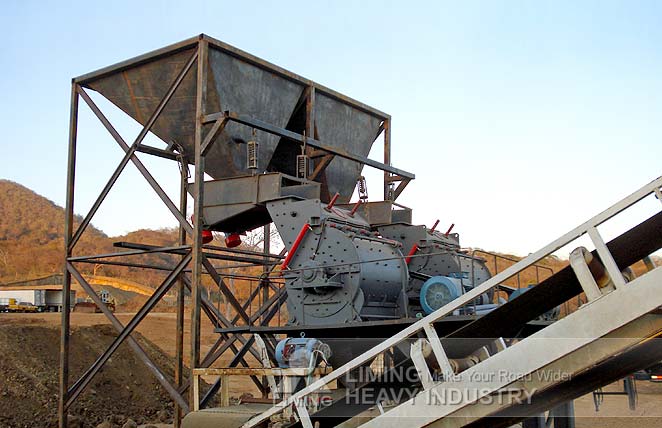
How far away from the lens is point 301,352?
8.65m

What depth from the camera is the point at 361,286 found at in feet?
34.6

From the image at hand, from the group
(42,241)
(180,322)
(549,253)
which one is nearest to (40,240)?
(42,241)

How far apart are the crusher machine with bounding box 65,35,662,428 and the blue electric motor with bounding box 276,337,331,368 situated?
0.02 meters

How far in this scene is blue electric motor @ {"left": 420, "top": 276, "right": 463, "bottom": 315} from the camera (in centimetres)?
1042

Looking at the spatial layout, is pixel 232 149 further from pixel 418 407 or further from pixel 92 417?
pixel 418 407

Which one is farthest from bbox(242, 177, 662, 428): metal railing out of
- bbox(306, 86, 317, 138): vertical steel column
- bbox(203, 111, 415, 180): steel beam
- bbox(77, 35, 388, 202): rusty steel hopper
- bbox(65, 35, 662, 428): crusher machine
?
bbox(306, 86, 317, 138): vertical steel column

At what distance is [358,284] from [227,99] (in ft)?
12.9

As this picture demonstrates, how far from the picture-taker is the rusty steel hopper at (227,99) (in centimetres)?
Result: 1205

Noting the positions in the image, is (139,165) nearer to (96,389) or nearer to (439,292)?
(439,292)

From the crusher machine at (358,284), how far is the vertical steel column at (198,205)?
39mm

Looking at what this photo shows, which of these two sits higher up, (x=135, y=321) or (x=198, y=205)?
(x=198, y=205)

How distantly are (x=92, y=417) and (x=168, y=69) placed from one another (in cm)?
692

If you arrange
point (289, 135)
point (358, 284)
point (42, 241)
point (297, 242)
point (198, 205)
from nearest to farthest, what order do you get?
1. point (358, 284)
2. point (297, 242)
3. point (198, 205)
4. point (289, 135)
5. point (42, 241)

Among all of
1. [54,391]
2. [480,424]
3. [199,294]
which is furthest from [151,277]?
[480,424]
